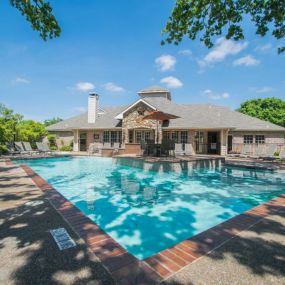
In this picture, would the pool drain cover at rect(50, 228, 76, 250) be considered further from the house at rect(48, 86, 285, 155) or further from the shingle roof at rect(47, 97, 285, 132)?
the shingle roof at rect(47, 97, 285, 132)

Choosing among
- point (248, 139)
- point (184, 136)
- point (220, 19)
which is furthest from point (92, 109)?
point (220, 19)

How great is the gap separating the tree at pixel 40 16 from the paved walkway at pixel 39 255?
530 cm

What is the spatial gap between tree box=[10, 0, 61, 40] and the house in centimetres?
1230

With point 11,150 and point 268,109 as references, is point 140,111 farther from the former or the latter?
point 268,109

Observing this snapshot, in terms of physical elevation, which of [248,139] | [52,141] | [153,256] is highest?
[248,139]

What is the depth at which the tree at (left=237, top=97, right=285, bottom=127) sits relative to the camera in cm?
4541

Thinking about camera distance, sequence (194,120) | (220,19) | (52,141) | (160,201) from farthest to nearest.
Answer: (52,141) < (194,120) < (220,19) < (160,201)

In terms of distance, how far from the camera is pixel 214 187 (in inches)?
335

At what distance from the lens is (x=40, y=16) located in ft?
18.3

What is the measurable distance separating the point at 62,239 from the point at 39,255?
0.45 m

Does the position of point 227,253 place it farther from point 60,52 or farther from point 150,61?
point 150,61

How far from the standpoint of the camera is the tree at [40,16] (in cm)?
525

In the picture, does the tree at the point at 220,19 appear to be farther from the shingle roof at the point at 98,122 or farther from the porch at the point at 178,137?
the shingle roof at the point at 98,122

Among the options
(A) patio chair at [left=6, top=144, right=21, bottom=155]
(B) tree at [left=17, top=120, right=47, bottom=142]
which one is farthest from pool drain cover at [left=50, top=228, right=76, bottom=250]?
(B) tree at [left=17, top=120, right=47, bottom=142]
